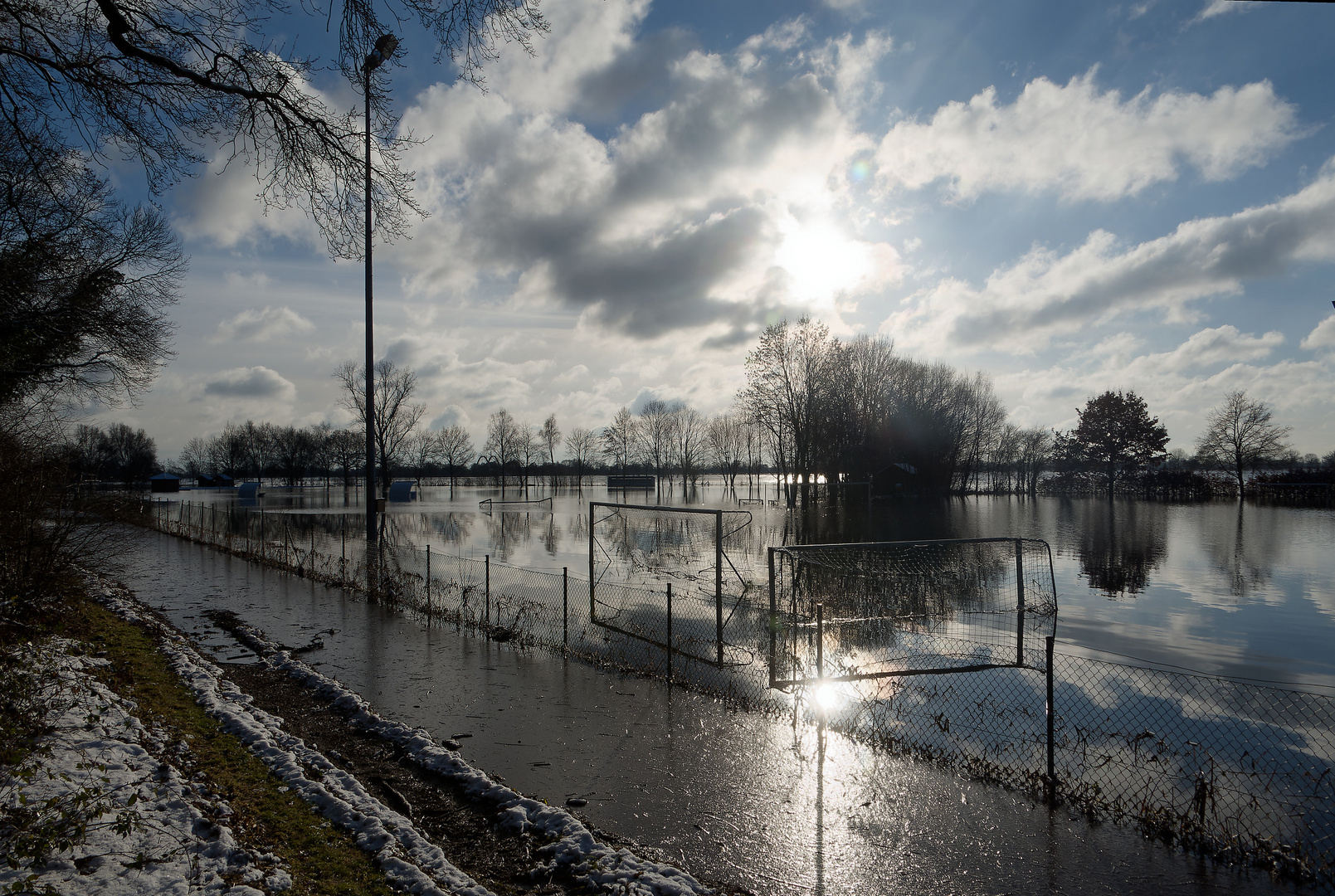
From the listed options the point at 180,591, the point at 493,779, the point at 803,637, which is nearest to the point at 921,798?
the point at 493,779

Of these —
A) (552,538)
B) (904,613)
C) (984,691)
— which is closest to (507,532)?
(552,538)

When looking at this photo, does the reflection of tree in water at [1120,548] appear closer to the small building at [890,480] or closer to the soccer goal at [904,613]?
the soccer goal at [904,613]

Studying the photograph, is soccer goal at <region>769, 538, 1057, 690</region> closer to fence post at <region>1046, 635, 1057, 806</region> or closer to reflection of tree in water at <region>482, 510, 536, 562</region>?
fence post at <region>1046, 635, 1057, 806</region>

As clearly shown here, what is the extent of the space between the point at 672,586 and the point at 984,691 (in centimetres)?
949

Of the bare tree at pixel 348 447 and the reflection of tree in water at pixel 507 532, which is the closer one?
the reflection of tree in water at pixel 507 532

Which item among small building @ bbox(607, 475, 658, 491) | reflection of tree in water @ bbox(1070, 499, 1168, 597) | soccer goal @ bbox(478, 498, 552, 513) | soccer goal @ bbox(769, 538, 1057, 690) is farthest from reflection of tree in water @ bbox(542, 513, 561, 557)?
small building @ bbox(607, 475, 658, 491)

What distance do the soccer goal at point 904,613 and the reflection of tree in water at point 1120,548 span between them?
5.17 feet

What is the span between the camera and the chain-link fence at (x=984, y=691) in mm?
5781

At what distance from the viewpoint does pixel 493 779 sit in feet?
18.9

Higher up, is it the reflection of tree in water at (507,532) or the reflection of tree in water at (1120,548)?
the reflection of tree in water at (507,532)

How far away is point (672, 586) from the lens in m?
17.6

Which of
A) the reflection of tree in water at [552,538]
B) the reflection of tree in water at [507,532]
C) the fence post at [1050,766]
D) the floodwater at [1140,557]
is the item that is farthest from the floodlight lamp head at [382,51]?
the reflection of tree in water at [552,538]

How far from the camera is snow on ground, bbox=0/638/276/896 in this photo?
11.9 ft

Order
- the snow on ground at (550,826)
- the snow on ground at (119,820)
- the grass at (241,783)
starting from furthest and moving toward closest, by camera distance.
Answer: the snow on ground at (550,826)
the grass at (241,783)
the snow on ground at (119,820)
